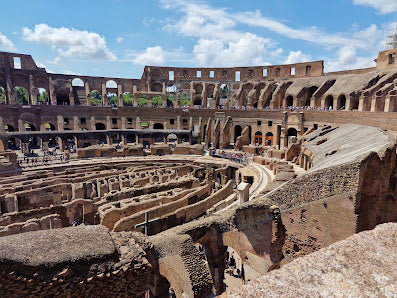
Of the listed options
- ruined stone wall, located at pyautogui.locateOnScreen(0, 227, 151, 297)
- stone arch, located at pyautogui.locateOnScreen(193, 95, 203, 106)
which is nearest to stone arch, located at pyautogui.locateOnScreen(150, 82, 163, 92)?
stone arch, located at pyautogui.locateOnScreen(193, 95, 203, 106)

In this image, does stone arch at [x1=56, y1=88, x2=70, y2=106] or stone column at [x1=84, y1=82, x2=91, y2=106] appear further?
stone arch at [x1=56, y1=88, x2=70, y2=106]

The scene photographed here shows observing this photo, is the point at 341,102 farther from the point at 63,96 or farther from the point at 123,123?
the point at 63,96

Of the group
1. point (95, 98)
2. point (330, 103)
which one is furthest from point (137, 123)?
point (95, 98)

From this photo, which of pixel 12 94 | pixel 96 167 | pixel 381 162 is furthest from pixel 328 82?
pixel 12 94

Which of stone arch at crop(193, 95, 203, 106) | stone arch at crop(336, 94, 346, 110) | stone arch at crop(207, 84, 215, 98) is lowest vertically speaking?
stone arch at crop(336, 94, 346, 110)

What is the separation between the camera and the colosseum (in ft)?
18.3

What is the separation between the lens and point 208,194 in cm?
1962

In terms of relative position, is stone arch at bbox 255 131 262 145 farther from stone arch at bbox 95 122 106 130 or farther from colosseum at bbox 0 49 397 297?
stone arch at bbox 95 122 106 130

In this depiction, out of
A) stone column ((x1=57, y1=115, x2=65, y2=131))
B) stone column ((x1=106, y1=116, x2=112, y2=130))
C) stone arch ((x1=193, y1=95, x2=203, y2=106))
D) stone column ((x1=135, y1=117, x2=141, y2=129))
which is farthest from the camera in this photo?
stone arch ((x1=193, y1=95, x2=203, y2=106))

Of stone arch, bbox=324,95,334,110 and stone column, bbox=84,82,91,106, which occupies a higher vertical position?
stone column, bbox=84,82,91,106

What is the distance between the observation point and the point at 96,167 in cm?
2584

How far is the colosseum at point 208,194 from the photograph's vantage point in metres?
5.57

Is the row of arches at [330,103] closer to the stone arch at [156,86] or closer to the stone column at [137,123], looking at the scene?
the stone arch at [156,86]

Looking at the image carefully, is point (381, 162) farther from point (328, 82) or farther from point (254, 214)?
point (328, 82)
